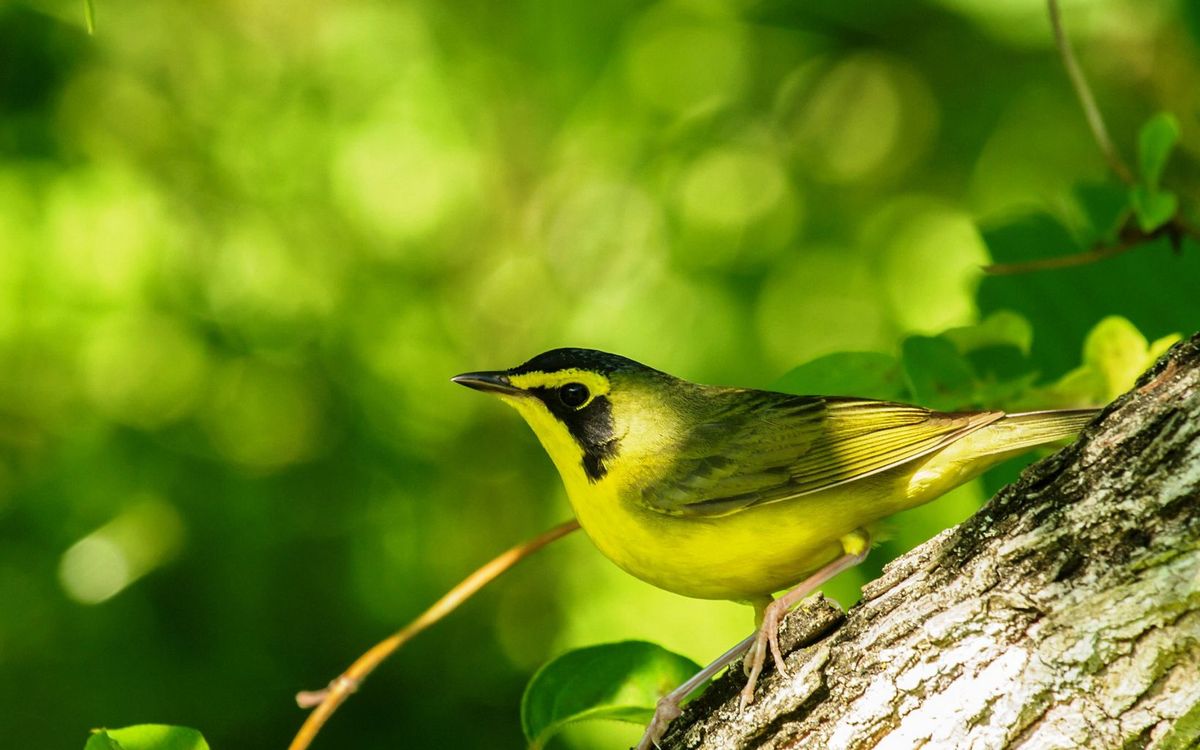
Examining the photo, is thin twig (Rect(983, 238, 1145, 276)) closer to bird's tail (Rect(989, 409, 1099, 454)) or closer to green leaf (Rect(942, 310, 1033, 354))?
green leaf (Rect(942, 310, 1033, 354))

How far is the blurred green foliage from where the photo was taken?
4645 mm

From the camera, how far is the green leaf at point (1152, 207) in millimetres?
2668

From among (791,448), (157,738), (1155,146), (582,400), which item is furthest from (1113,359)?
(157,738)

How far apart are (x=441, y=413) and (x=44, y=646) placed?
183 cm

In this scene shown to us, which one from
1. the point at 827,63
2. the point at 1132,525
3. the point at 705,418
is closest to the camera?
the point at 1132,525

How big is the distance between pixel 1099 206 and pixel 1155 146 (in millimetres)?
470

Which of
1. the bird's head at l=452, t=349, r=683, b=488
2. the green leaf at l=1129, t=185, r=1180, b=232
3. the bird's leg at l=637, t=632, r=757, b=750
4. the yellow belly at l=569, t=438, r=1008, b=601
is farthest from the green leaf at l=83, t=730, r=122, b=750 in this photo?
the green leaf at l=1129, t=185, r=1180, b=232

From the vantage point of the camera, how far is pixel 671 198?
17.0 feet

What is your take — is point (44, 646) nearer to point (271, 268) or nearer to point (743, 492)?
point (271, 268)

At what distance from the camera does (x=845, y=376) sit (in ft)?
9.33

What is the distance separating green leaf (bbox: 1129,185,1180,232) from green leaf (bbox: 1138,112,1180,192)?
0.05m

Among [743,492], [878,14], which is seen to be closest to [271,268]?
[743,492]

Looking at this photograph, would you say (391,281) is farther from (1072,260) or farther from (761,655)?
(761,655)

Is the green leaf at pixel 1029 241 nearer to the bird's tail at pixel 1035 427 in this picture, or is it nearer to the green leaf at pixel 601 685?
the bird's tail at pixel 1035 427
